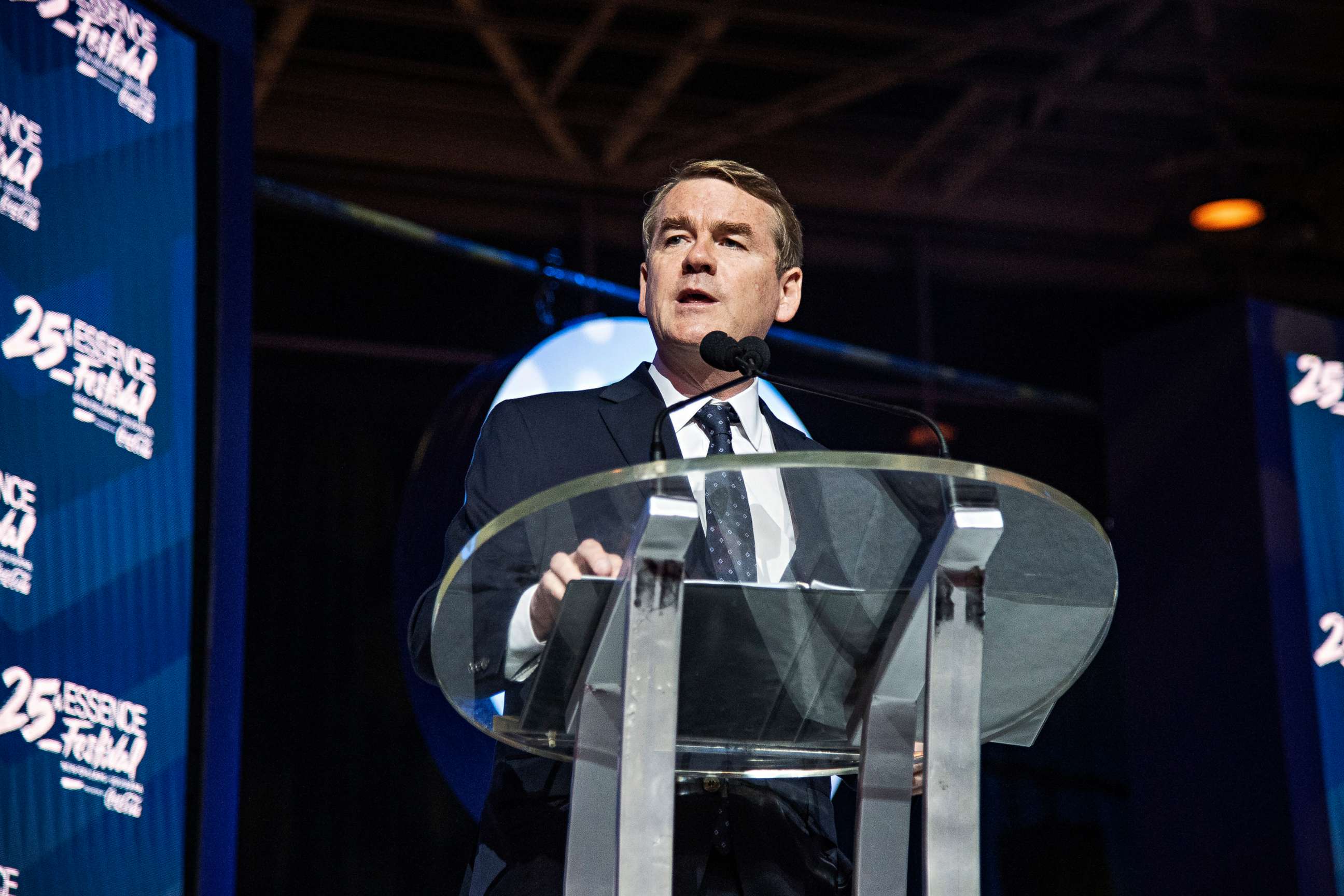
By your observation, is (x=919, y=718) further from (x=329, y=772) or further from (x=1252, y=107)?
(x=1252, y=107)

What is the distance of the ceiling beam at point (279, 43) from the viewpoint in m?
5.26

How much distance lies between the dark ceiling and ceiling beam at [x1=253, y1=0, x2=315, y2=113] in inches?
0.5

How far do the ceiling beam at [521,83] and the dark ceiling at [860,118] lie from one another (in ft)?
0.04

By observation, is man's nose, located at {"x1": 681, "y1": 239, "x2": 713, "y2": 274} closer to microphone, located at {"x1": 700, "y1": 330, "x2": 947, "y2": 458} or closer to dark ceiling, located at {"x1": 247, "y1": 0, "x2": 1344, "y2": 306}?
microphone, located at {"x1": 700, "y1": 330, "x2": 947, "y2": 458}

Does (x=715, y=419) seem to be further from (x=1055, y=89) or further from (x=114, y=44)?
(x=1055, y=89)

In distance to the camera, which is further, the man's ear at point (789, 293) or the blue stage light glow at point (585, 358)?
the blue stage light glow at point (585, 358)

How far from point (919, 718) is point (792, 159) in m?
5.70

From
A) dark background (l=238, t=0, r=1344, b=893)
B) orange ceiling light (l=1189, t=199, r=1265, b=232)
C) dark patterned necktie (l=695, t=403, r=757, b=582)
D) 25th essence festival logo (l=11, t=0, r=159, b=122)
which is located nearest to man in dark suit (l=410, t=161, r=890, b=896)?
dark patterned necktie (l=695, t=403, r=757, b=582)

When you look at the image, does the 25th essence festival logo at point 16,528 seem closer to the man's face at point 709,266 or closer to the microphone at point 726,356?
the man's face at point 709,266

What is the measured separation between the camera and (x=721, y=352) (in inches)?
53.7

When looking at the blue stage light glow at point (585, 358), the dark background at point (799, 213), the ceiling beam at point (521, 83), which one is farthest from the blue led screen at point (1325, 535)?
the ceiling beam at point (521, 83)

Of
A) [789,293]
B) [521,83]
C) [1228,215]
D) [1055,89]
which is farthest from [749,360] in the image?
[1228,215]

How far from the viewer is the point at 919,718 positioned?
121cm

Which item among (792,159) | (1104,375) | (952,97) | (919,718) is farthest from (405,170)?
(919,718)
